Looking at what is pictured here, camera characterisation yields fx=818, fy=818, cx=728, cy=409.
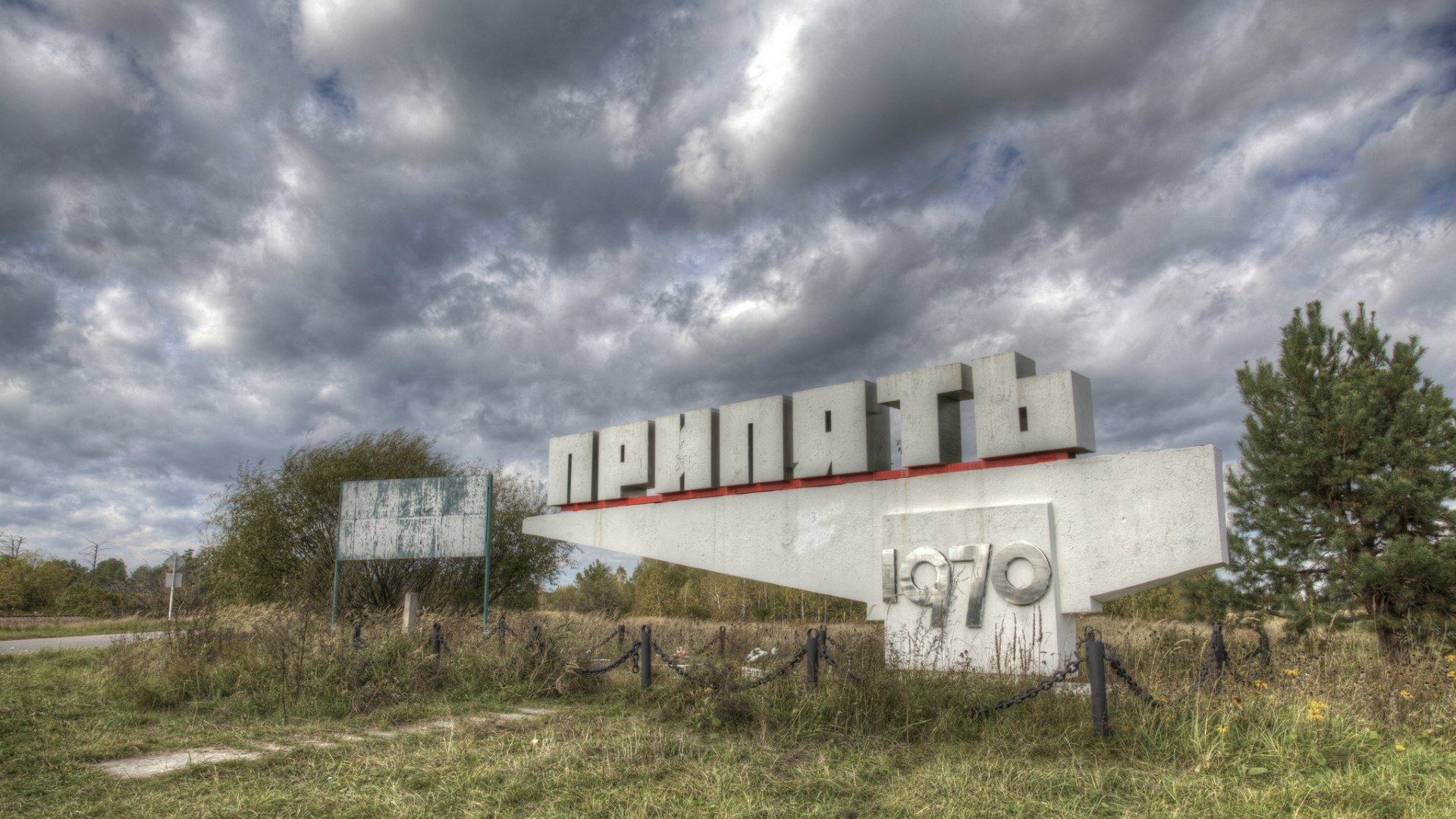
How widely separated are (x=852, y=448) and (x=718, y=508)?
8.36ft

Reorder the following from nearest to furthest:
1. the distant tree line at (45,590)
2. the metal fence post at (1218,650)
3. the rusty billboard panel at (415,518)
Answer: the metal fence post at (1218,650)
the rusty billboard panel at (415,518)
the distant tree line at (45,590)

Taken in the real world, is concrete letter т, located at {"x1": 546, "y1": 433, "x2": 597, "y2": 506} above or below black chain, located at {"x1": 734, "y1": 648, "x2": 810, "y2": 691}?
above

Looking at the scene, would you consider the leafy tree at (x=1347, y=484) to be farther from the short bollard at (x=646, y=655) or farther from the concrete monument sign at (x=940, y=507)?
A: the short bollard at (x=646, y=655)

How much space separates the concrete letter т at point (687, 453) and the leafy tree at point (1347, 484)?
9.41m

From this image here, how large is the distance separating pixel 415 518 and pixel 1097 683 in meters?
12.5

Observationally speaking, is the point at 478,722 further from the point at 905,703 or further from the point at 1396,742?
the point at 1396,742

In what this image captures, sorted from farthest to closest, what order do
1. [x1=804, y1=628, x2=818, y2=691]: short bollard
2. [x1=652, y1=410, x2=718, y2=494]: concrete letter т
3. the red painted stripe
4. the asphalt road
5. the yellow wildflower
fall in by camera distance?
the asphalt road → [x1=652, y1=410, x2=718, y2=494]: concrete letter т → the red painted stripe → [x1=804, y1=628, x2=818, y2=691]: short bollard → the yellow wildflower

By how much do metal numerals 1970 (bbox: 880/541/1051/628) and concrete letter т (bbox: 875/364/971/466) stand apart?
1277mm

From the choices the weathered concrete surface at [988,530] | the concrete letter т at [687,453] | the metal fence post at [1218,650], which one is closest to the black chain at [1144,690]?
the metal fence post at [1218,650]

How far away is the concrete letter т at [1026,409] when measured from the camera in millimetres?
10062

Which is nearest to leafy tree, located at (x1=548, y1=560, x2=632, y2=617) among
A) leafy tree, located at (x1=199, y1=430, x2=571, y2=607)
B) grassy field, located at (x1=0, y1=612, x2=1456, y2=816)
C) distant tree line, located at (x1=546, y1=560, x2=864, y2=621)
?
distant tree line, located at (x1=546, y1=560, x2=864, y2=621)

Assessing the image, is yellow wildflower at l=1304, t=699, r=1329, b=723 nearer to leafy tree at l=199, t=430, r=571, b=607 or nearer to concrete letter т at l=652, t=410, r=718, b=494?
concrete letter т at l=652, t=410, r=718, b=494

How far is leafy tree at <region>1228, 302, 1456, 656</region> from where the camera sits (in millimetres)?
12484

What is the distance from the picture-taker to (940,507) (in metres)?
11.0
